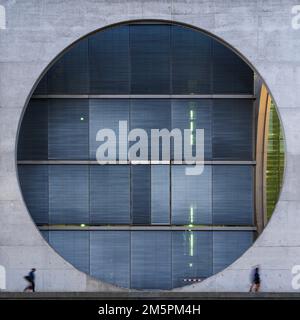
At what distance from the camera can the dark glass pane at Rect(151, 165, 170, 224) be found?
86.3 ft

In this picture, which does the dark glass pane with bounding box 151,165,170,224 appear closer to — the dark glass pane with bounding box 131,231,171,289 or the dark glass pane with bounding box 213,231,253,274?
the dark glass pane with bounding box 131,231,171,289

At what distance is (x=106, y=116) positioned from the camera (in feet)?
86.7

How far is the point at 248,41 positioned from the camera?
25734 mm

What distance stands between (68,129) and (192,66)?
16.5 feet

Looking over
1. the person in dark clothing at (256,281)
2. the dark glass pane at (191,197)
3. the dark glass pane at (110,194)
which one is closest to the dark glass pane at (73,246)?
the dark glass pane at (110,194)

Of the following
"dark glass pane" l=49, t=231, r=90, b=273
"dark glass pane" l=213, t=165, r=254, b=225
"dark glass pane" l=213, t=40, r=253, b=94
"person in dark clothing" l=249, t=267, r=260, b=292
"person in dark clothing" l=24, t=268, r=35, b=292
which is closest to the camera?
"person in dark clothing" l=249, t=267, r=260, b=292

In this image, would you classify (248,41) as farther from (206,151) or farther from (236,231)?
(236,231)

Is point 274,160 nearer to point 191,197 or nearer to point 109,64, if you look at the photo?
point 191,197

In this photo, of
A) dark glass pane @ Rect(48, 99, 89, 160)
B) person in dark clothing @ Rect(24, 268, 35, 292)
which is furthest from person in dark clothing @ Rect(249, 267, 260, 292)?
person in dark clothing @ Rect(24, 268, 35, 292)

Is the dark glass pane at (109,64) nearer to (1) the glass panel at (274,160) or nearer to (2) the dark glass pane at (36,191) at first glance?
(2) the dark glass pane at (36,191)

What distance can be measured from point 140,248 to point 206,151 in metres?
4.24

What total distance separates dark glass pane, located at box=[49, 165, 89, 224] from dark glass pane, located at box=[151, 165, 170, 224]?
2405mm

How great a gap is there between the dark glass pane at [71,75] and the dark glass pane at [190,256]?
6.32 metres

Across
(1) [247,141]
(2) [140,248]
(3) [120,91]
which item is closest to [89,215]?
(2) [140,248]
